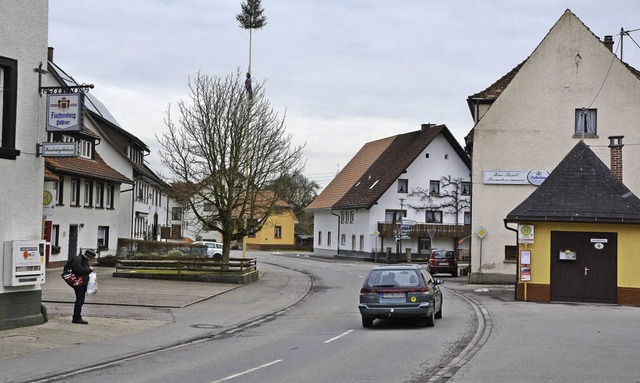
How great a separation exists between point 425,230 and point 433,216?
102 inches

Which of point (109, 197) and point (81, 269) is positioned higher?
point (109, 197)

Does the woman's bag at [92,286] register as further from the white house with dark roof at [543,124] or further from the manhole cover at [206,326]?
the white house with dark roof at [543,124]

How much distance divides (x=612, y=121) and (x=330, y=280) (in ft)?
50.6

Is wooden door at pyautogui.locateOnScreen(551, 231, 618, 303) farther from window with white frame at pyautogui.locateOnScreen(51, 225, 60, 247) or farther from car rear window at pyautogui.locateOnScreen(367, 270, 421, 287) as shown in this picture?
window with white frame at pyautogui.locateOnScreen(51, 225, 60, 247)

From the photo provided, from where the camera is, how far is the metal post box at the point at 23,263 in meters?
16.7

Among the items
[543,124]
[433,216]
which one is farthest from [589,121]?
[433,216]

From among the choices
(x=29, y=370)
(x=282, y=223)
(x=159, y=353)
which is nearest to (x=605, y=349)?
(x=159, y=353)

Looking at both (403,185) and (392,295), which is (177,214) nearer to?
(403,185)

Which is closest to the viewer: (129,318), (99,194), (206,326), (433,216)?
(206,326)

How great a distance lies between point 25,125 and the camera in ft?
57.1

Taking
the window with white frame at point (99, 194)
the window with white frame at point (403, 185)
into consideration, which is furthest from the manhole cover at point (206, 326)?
the window with white frame at point (403, 185)

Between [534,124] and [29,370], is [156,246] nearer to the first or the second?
[534,124]

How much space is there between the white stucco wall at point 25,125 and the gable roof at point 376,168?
46.9 m

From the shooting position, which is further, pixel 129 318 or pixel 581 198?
pixel 581 198
